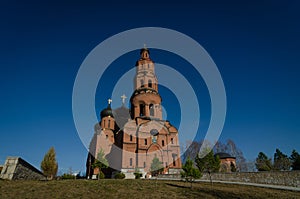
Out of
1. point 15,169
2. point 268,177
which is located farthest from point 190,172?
point 15,169

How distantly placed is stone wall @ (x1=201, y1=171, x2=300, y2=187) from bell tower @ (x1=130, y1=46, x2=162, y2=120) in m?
19.5

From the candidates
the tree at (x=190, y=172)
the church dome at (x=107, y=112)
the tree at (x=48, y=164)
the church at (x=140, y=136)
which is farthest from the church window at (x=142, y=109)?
the tree at (x=190, y=172)

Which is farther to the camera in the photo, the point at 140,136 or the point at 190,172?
the point at 140,136

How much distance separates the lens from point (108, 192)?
11758mm

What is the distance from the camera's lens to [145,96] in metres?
36.7

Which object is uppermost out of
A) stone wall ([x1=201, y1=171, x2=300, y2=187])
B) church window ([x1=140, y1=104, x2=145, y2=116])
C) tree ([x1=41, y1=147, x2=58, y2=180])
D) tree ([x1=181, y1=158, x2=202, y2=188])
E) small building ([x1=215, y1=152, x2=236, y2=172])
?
church window ([x1=140, y1=104, x2=145, y2=116])

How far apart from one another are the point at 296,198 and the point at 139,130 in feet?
77.9

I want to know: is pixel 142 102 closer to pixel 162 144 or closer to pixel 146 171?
pixel 162 144

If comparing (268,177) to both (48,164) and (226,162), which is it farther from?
(226,162)

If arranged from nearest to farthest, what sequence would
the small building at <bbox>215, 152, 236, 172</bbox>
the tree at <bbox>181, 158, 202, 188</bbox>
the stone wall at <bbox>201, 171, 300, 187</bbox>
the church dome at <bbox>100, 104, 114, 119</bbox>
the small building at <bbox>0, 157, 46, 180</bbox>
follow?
the stone wall at <bbox>201, 171, 300, 187</bbox>
the small building at <bbox>0, 157, 46, 180</bbox>
the tree at <bbox>181, 158, 202, 188</bbox>
the small building at <bbox>215, 152, 236, 172</bbox>
the church dome at <bbox>100, 104, 114, 119</bbox>

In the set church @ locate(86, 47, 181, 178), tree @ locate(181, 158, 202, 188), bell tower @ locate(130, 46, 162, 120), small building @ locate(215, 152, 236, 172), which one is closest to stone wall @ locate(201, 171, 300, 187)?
tree @ locate(181, 158, 202, 188)

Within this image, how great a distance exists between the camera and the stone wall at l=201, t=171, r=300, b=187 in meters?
14.4

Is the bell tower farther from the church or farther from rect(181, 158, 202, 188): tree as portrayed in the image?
rect(181, 158, 202, 188): tree

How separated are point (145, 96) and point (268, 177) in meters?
24.5
